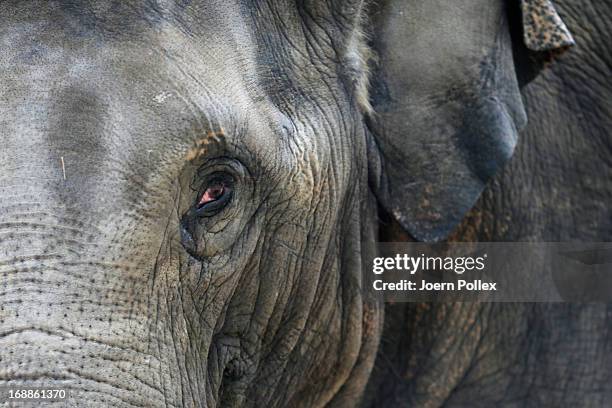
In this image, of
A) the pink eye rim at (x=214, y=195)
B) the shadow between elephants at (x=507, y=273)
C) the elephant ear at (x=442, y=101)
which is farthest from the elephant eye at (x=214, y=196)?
the shadow between elephants at (x=507, y=273)

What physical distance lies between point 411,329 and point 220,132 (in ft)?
4.06

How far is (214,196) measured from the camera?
273 cm

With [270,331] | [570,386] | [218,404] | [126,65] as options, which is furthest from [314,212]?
[570,386]

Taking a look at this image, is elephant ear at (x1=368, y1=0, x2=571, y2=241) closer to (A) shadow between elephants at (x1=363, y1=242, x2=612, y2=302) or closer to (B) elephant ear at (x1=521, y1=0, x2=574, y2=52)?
(B) elephant ear at (x1=521, y1=0, x2=574, y2=52)

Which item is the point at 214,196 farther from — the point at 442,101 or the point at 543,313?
the point at 543,313

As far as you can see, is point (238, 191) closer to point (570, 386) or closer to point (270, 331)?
point (270, 331)

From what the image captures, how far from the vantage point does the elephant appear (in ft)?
7.86

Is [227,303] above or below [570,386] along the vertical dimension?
above

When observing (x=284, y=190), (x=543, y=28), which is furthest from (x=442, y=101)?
(x=284, y=190)

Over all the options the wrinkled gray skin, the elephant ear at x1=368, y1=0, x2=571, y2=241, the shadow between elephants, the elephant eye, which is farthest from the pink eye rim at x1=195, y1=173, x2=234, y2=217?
the wrinkled gray skin

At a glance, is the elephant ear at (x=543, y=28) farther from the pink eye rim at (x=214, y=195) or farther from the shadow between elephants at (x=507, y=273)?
the pink eye rim at (x=214, y=195)

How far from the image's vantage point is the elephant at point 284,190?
2396mm

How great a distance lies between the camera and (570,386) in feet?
12.2

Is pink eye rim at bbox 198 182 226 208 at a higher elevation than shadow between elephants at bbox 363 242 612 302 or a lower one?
higher
